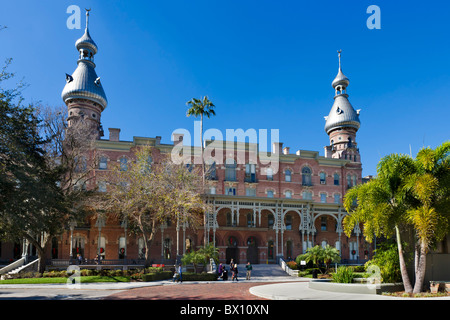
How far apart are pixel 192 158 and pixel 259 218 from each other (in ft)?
35.1

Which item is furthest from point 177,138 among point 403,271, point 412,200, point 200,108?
point 403,271

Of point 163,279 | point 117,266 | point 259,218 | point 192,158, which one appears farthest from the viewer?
point 192,158

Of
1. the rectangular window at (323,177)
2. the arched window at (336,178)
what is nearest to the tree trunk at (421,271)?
the rectangular window at (323,177)

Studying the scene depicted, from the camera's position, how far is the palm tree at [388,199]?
17.7 meters

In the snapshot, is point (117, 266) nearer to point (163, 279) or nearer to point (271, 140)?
point (163, 279)

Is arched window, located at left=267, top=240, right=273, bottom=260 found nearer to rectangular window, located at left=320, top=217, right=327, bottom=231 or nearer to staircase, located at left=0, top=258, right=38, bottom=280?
rectangular window, located at left=320, top=217, right=327, bottom=231

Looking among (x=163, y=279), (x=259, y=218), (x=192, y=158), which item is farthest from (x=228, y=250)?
(x=163, y=279)

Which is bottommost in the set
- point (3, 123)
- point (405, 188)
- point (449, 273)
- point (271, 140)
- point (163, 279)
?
point (163, 279)

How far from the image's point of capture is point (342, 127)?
189ft

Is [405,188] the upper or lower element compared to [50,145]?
lower

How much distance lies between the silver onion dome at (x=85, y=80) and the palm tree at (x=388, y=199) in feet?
126

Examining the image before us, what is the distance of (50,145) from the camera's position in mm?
28828

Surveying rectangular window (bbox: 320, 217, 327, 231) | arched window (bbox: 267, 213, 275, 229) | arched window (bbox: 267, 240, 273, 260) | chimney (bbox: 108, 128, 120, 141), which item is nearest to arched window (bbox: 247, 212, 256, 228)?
arched window (bbox: 267, 213, 275, 229)
